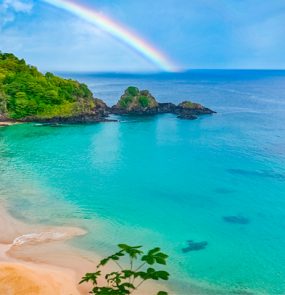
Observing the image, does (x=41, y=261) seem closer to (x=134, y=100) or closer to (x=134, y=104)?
(x=134, y=104)

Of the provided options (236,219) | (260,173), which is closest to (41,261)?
(236,219)

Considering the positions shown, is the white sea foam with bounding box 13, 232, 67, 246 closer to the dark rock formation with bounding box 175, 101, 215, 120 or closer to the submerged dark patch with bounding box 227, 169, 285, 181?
the submerged dark patch with bounding box 227, 169, 285, 181

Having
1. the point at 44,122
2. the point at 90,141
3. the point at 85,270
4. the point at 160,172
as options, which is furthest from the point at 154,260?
the point at 44,122

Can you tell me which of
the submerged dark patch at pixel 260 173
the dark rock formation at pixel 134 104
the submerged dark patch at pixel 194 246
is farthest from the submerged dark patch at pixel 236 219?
the dark rock formation at pixel 134 104

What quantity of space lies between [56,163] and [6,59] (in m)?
71.6

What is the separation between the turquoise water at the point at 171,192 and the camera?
29.7 metres

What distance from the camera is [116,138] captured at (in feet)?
255

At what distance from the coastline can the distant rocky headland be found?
188 ft

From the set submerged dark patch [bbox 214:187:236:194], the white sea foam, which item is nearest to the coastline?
the white sea foam

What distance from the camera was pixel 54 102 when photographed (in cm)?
9338

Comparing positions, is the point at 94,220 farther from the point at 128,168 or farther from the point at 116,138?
the point at 116,138

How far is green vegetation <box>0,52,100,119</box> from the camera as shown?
8962 cm

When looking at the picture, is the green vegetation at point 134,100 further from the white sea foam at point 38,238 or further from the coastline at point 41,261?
the white sea foam at point 38,238

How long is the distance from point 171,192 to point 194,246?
13607 millimetres
